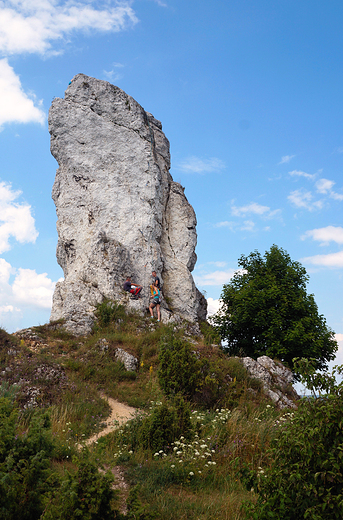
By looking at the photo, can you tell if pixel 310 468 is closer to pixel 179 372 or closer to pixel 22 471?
pixel 22 471

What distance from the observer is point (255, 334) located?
63.0ft

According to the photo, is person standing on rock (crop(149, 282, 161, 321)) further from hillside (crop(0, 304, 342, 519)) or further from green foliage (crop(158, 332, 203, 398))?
green foliage (crop(158, 332, 203, 398))

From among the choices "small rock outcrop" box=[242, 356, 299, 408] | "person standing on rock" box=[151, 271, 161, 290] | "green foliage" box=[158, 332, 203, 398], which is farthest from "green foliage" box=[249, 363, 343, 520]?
"person standing on rock" box=[151, 271, 161, 290]

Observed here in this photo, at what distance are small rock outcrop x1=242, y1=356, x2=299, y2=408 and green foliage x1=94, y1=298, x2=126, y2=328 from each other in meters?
6.04

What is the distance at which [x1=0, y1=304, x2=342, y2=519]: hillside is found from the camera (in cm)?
378

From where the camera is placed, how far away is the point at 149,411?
7.70 meters

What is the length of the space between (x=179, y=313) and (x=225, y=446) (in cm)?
1352

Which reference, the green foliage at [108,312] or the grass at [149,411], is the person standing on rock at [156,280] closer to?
the green foliage at [108,312]

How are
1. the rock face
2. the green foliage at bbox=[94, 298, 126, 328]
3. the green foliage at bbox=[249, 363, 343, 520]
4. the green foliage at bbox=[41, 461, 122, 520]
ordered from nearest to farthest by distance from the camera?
1. the green foliage at bbox=[249, 363, 343, 520]
2. the green foliage at bbox=[41, 461, 122, 520]
3. the green foliage at bbox=[94, 298, 126, 328]
4. the rock face

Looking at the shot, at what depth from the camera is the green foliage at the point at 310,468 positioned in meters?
2.96

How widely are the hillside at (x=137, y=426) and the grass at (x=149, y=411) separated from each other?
26 millimetres

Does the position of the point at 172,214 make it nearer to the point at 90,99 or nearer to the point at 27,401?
the point at 90,99

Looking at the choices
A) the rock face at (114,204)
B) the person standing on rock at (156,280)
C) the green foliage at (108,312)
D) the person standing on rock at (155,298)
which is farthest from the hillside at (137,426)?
the rock face at (114,204)

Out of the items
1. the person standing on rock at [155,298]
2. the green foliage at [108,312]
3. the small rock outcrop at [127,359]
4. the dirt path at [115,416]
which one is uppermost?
the person standing on rock at [155,298]
